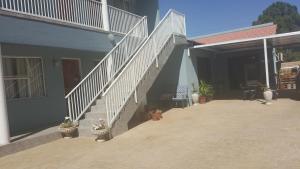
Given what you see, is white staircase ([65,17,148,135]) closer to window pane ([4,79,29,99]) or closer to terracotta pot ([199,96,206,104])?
window pane ([4,79,29,99])

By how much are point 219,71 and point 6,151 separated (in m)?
16.8

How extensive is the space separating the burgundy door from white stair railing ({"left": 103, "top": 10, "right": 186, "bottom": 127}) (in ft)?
8.63

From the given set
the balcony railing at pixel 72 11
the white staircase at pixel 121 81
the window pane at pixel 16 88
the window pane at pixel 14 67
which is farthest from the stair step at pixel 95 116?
the balcony railing at pixel 72 11

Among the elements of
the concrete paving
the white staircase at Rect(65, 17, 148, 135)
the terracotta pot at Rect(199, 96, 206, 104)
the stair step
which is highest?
the white staircase at Rect(65, 17, 148, 135)

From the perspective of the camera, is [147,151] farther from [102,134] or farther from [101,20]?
[101,20]

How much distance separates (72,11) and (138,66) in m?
2.71

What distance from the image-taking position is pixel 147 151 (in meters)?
7.47

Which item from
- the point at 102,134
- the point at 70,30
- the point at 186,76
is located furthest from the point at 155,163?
the point at 186,76

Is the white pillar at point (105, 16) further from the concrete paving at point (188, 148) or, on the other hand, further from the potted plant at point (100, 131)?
the potted plant at point (100, 131)

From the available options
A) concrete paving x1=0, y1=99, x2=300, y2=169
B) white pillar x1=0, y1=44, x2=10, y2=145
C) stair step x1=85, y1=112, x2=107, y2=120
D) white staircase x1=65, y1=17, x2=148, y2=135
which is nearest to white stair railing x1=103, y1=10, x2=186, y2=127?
stair step x1=85, y1=112, x2=107, y2=120

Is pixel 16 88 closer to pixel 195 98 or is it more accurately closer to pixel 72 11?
pixel 72 11

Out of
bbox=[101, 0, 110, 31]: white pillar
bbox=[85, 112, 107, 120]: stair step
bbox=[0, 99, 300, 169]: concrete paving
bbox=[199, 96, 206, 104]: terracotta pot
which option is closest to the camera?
bbox=[0, 99, 300, 169]: concrete paving

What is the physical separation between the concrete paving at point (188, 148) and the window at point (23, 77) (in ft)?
7.46

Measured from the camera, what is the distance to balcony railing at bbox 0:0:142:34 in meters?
9.03
